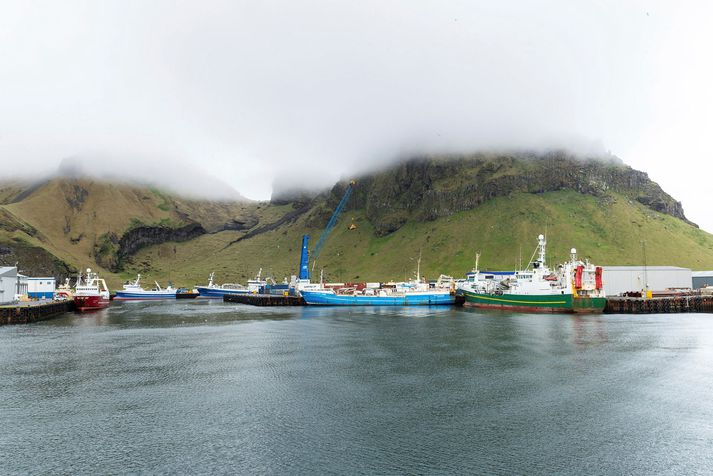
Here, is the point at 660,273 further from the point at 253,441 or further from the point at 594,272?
the point at 253,441

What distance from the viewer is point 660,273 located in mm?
144125

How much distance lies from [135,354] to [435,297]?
106 m

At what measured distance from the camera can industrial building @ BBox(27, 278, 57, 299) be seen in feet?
507

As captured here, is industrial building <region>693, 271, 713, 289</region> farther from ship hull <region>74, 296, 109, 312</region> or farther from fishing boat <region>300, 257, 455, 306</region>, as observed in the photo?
ship hull <region>74, 296, 109, 312</region>

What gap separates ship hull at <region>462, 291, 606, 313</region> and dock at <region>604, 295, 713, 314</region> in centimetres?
377

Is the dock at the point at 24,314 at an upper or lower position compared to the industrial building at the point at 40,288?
lower

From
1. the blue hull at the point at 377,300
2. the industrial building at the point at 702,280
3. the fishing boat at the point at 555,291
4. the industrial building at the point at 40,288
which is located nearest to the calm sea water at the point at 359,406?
the fishing boat at the point at 555,291

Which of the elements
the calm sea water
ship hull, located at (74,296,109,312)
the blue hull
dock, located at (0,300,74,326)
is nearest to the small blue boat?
the blue hull

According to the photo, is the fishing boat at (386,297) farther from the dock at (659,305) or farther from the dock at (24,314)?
the dock at (24,314)

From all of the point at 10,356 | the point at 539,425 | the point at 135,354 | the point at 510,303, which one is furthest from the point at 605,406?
the point at 510,303

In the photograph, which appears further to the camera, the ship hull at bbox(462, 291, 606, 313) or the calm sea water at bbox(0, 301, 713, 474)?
the ship hull at bbox(462, 291, 606, 313)

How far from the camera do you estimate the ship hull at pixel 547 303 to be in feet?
354

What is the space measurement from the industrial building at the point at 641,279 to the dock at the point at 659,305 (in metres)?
27.3

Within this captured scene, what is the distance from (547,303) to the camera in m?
111
